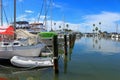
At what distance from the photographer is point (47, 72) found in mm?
24422

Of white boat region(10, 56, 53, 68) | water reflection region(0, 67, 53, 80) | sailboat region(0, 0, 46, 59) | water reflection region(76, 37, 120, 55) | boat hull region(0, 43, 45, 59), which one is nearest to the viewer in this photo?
water reflection region(0, 67, 53, 80)

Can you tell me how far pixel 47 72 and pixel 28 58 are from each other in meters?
3.78

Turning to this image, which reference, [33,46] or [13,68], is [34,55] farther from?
[13,68]

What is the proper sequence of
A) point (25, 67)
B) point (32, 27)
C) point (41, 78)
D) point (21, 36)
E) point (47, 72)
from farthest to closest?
1. point (32, 27)
2. point (21, 36)
3. point (25, 67)
4. point (47, 72)
5. point (41, 78)

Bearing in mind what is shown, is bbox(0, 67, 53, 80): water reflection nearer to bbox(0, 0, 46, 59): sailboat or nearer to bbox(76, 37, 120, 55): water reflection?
bbox(0, 0, 46, 59): sailboat

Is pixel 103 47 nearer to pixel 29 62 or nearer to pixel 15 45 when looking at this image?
pixel 15 45

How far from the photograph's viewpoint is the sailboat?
2747 centimetres

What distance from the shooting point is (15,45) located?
91.4 ft

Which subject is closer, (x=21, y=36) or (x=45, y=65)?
(x=45, y=65)

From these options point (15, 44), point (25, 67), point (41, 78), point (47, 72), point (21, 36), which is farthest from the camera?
point (21, 36)

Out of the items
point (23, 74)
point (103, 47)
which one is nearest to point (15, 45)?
point (23, 74)

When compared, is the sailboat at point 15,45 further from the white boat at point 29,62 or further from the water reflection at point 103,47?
the water reflection at point 103,47

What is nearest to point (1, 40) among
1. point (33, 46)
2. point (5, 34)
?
point (5, 34)

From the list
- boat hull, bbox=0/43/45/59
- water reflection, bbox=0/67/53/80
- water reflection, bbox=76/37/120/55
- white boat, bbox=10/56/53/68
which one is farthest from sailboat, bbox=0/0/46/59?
water reflection, bbox=76/37/120/55
